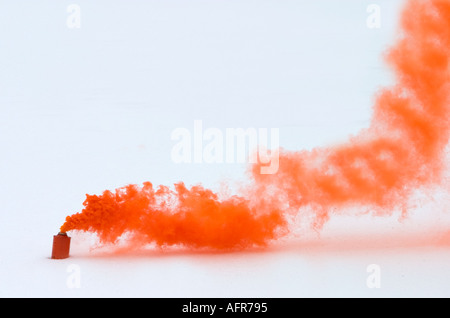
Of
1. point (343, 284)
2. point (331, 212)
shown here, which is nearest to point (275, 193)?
point (331, 212)

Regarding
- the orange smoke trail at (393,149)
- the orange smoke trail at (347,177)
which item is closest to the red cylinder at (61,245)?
the orange smoke trail at (347,177)

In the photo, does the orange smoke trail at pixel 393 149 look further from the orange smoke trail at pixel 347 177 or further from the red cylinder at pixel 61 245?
the red cylinder at pixel 61 245

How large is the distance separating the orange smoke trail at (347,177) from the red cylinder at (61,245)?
311 millimetres

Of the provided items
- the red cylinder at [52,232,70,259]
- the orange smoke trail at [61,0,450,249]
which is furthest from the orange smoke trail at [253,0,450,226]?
the red cylinder at [52,232,70,259]

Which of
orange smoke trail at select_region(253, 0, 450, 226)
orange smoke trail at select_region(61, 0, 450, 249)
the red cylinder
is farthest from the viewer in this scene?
orange smoke trail at select_region(253, 0, 450, 226)

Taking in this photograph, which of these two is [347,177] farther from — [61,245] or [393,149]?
[61,245]

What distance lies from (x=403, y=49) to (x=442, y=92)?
21.7 inches

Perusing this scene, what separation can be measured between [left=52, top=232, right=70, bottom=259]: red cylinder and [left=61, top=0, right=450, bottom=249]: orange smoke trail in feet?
1.02

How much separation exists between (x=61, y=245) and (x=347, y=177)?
2687 mm

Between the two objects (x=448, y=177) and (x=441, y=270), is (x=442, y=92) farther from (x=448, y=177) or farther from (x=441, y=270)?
(x=441, y=270)

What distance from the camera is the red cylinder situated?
5418 mm

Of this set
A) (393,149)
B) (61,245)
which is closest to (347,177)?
(393,149)

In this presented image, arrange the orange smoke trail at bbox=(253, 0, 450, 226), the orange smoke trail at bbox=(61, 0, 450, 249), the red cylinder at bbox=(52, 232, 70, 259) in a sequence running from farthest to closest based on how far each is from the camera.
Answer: the orange smoke trail at bbox=(253, 0, 450, 226) → the orange smoke trail at bbox=(61, 0, 450, 249) → the red cylinder at bbox=(52, 232, 70, 259)

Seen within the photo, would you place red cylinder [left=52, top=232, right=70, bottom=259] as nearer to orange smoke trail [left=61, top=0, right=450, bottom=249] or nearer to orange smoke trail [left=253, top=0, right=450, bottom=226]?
orange smoke trail [left=61, top=0, right=450, bottom=249]
